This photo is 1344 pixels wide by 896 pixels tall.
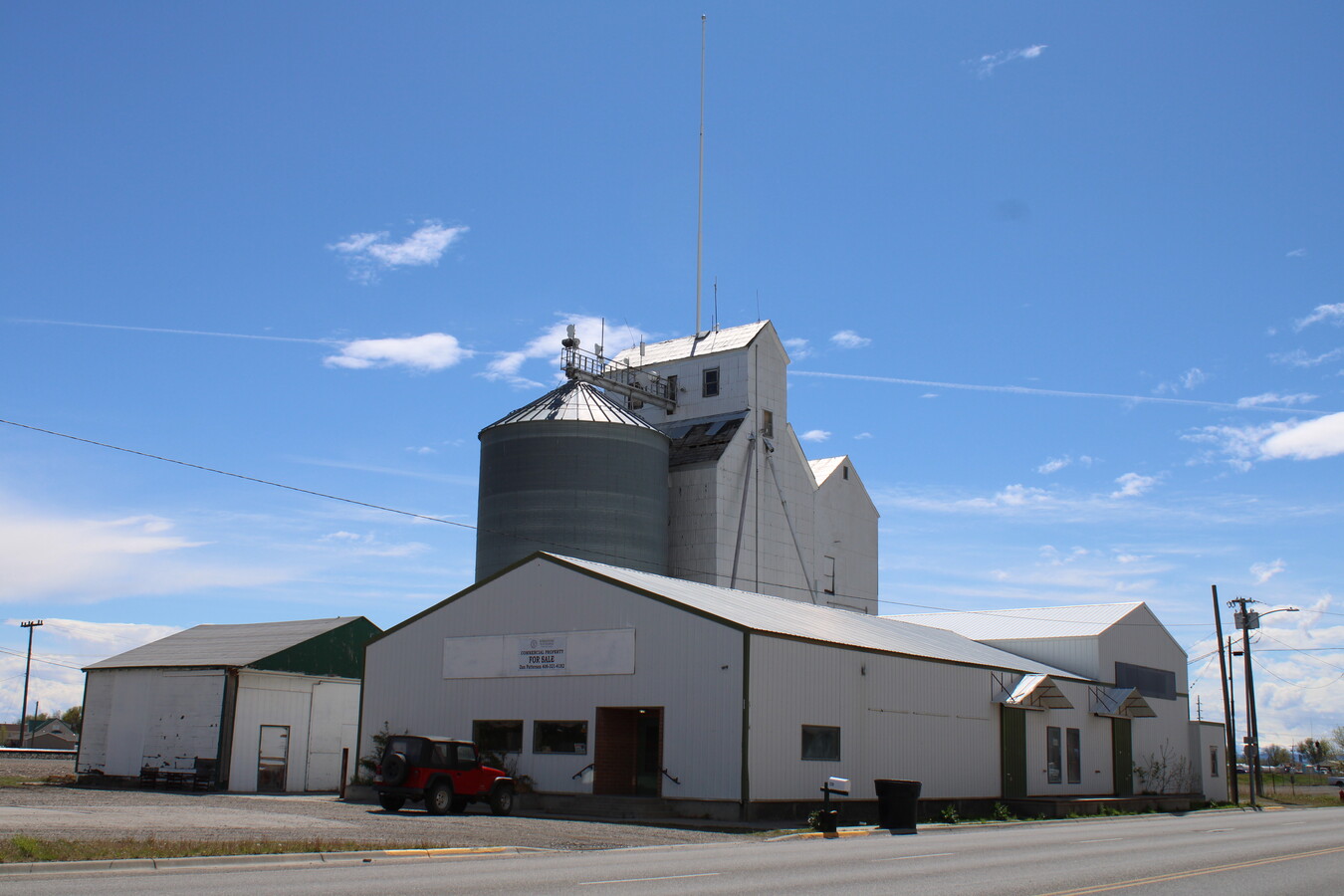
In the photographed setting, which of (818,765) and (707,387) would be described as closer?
(818,765)

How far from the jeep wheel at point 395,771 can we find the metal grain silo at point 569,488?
22380 mm

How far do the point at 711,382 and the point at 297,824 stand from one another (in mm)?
40989

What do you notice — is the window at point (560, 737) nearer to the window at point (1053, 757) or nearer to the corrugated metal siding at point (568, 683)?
the corrugated metal siding at point (568, 683)

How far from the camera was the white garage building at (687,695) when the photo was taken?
2734cm

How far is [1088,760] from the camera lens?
4269cm

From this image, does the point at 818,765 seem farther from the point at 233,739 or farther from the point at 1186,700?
the point at 1186,700

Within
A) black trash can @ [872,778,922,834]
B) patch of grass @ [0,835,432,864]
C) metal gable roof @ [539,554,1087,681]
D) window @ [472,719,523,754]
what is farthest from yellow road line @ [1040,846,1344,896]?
window @ [472,719,523,754]

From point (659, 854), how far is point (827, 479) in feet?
153

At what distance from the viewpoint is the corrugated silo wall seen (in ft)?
162

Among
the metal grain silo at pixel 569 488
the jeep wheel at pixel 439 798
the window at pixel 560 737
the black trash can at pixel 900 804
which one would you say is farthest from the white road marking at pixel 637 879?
the metal grain silo at pixel 569 488

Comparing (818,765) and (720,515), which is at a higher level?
(720,515)

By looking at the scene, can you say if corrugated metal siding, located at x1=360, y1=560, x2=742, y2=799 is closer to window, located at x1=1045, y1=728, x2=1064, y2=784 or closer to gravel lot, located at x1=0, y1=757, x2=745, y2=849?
gravel lot, located at x1=0, y1=757, x2=745, y2=849

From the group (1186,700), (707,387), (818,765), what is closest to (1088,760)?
(1186,700)

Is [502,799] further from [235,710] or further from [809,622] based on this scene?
[235,710]
